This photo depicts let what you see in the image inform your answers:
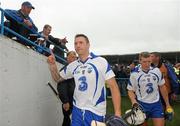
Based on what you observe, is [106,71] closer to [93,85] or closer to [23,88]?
[93,85]

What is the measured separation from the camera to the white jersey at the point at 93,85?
7.23 metres

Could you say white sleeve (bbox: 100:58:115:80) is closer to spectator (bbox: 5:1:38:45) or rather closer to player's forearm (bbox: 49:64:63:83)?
player's forearm (bbox: 49:64:63:83)

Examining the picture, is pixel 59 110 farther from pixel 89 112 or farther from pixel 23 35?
pixel 89 112

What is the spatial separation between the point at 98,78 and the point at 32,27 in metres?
3.29

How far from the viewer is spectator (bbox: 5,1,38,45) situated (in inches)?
355

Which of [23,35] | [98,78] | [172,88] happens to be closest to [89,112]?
[98,78]

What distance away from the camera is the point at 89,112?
721 centimetres

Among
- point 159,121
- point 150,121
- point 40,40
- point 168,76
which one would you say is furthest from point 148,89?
point 150,121

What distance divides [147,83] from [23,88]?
2.85 metres

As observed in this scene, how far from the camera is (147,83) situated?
10125 millimetres

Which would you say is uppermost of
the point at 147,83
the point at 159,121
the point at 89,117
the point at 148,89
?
the point at 147,83

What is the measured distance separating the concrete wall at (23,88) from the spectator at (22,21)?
438 millimetres

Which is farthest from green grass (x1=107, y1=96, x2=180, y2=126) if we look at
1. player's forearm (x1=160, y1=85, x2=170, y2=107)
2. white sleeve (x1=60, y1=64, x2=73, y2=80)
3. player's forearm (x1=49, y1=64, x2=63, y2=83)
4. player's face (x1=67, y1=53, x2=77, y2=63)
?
white sleeve (x1=60, y1=64, x2=73, y2=80)

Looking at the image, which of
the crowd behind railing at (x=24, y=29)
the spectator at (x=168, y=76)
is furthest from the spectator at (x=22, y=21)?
the spectator at (x=168, y=76)
